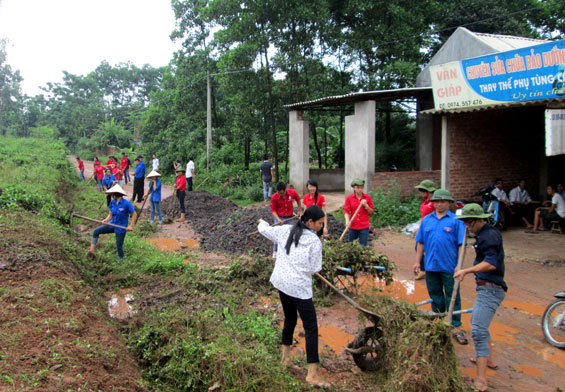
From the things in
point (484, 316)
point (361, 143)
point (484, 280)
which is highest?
point (361, 143)

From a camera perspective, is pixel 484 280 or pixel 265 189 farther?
pixel 265 189

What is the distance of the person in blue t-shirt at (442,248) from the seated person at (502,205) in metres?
6.91

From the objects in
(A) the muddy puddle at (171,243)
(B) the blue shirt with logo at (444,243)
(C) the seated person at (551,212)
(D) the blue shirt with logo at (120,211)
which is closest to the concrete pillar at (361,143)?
(C) the seated person at (551,212)

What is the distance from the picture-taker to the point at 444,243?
4691 mm

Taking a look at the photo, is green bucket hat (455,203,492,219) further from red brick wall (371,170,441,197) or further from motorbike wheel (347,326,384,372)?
red brick wall (371,170,441,197)

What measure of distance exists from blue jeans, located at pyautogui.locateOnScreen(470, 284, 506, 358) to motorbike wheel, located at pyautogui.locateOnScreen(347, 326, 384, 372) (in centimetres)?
86

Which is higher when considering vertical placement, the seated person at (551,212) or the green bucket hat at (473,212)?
the green bucket hat at (473,212)

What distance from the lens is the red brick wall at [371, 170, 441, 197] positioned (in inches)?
537

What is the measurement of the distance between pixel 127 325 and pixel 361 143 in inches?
413

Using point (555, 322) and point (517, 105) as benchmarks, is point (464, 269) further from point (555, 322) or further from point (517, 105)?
point (517, 105)

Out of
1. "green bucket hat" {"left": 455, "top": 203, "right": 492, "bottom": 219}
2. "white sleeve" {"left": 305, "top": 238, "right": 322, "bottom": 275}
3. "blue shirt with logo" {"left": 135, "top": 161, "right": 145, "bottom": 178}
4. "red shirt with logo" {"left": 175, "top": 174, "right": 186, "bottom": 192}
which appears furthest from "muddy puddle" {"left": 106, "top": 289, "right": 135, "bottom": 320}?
"blue shirt with logo" {"left": 135, "top": 161, "right": 145, "bottom": 178}

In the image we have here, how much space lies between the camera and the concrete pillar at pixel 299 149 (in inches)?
663

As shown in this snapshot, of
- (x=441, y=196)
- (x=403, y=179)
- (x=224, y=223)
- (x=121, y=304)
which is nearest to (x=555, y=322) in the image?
(x=441, y=196)

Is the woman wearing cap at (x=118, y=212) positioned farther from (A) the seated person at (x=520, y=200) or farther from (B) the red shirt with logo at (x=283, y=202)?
(A) the seated person at (x=520, y=200)
